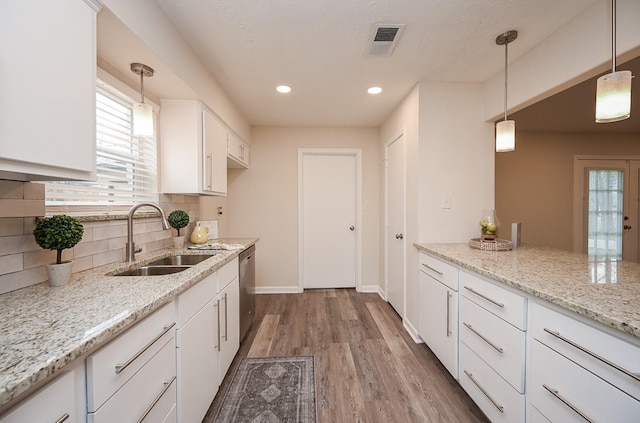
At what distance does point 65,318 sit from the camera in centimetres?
81

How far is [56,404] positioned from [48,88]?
0.93 m

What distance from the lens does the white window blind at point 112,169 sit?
141 centimetres

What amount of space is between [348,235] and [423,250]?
1.70 meters

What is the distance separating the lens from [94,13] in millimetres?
1053

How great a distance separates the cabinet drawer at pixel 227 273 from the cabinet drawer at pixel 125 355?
2.07ft

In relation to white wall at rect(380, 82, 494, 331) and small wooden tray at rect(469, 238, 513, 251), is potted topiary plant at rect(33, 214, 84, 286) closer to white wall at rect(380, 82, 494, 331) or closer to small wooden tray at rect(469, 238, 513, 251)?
white wall at rect(380, 82, 494, 331)

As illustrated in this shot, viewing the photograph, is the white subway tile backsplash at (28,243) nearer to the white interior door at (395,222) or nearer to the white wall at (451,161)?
the white wall at (451,161)

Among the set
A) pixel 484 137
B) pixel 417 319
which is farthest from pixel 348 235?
pixel 484 137

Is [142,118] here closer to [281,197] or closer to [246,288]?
[246,288]

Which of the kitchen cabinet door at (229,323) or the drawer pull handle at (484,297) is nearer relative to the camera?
the drawer pull handle at (484,297)

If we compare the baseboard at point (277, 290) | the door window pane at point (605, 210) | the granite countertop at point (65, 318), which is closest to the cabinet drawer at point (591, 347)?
the granite countertop at point (65, 318)

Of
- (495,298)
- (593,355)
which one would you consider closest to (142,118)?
(495,298)

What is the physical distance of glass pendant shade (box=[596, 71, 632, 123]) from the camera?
117 cm

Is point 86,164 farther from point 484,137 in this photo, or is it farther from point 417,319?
point 484,137
